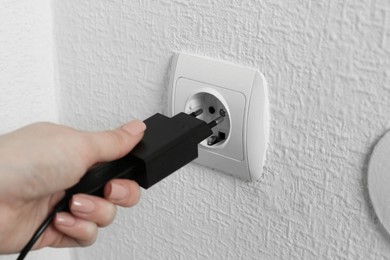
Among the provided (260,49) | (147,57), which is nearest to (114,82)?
(147,57)

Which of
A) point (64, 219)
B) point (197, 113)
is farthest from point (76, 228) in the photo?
point (197, 113)

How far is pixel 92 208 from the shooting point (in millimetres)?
380

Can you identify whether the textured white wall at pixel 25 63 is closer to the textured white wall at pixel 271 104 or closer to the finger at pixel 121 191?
the textured white wall at pixel 271 104

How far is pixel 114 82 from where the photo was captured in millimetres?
516

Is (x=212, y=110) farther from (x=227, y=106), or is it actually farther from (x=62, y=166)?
(x=62, y=166)

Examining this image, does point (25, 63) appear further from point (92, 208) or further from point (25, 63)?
point (92, 208)

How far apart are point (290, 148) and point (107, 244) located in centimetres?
27

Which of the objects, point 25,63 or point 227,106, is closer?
point 227,106

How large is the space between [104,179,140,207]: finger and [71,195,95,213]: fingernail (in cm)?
1

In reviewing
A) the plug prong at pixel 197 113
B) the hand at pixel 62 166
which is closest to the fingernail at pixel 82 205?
the hand at pixel 62 166

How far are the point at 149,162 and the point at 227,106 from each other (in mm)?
84

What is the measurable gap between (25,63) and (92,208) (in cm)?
21

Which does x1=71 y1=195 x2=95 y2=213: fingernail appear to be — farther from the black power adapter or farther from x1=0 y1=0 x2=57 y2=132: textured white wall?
x1=0 y1=0 x2=57 y2=132: textured white wall

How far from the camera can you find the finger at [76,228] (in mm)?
392
